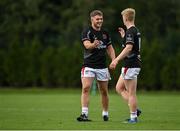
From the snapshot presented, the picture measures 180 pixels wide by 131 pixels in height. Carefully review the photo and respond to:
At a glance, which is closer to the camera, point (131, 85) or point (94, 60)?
point (131, 85)

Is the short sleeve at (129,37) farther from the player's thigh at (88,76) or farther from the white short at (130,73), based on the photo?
the player's thigh at (88,76)

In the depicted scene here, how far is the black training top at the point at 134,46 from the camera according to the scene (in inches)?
A: 574

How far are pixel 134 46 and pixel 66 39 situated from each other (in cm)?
4375

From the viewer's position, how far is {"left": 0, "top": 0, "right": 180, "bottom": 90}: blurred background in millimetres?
46875

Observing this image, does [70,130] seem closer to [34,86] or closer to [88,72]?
[88,72]

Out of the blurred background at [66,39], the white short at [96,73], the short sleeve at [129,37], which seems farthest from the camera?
the blurred background at [66,39]

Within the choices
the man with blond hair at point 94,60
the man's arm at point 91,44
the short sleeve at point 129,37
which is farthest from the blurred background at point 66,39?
the short sleeve at point 129,37

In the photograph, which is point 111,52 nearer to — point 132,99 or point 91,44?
point 91,44

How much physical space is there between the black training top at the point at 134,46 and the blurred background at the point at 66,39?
99.8ft

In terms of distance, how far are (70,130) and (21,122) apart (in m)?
2.15

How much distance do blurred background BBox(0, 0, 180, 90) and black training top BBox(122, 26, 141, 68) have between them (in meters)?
30.4

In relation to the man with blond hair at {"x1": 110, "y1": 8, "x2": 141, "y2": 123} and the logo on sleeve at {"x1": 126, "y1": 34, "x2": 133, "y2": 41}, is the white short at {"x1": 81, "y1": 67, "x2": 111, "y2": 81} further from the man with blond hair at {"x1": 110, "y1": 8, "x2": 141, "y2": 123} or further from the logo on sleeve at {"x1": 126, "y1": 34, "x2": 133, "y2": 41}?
the logo on sleeve at {"x1": 126, "y1": 34, "x2": 133, "y2": 41}

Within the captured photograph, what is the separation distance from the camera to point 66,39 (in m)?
58.3

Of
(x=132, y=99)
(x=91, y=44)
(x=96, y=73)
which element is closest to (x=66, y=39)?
(x=96, y=73)
